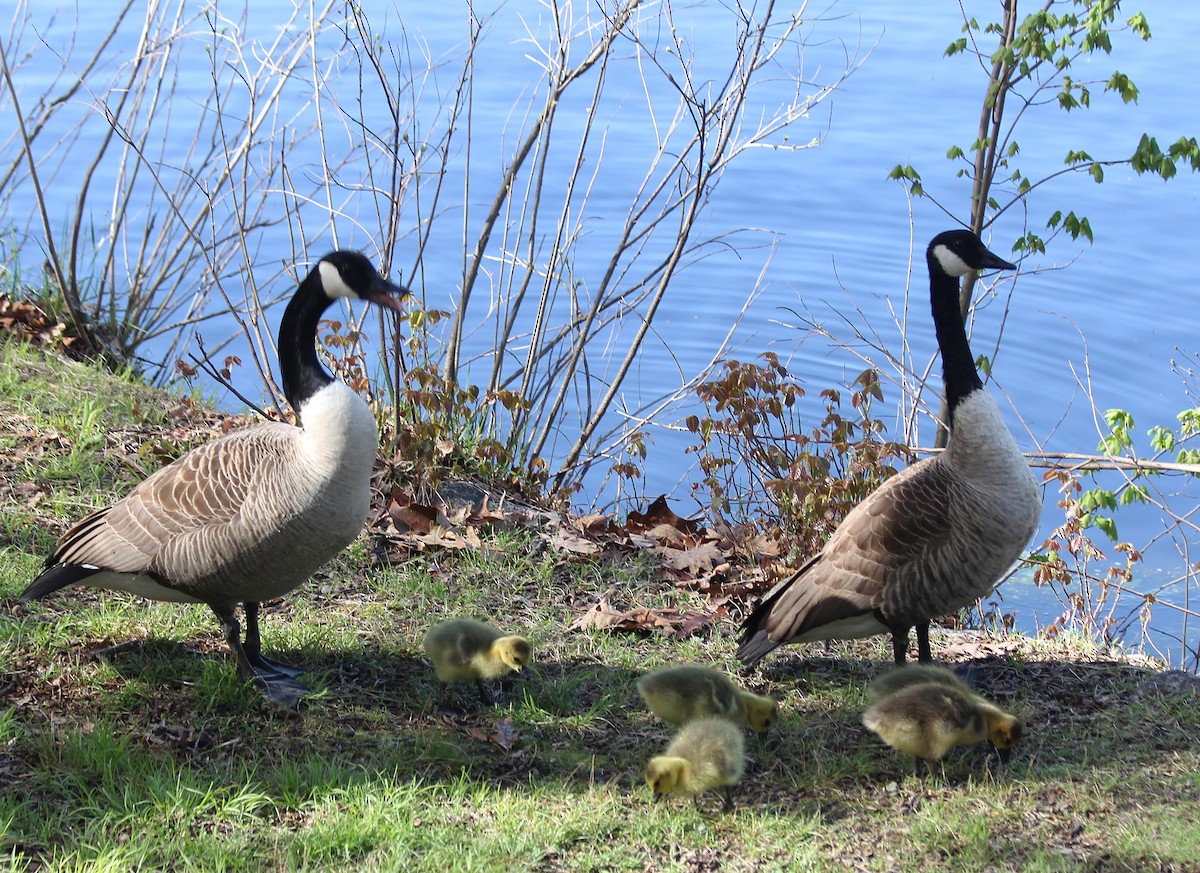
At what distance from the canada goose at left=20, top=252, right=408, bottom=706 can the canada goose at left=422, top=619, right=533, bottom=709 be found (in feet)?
1.77

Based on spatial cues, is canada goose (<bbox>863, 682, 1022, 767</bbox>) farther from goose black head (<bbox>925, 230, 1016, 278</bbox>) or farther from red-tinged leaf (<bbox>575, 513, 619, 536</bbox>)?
red-tinged leaf (<bbox>575, 513, 619, 536</bbox>)

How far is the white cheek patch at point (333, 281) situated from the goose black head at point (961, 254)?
8.33ft

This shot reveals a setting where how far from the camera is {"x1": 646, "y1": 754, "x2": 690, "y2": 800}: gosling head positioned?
395 cm

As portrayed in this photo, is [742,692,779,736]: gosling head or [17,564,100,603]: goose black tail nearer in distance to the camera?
[742,692,779,736]: gosling head

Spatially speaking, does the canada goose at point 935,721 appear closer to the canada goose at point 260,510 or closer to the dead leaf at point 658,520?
the canada goose at point 260,510

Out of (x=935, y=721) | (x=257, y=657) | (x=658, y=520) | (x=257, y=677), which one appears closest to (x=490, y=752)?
(x=257, y=677)

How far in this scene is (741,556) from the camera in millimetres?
6480

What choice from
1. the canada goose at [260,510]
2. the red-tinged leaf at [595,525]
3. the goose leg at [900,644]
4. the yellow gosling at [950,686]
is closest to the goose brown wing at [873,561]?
the goose leg at [900,644]

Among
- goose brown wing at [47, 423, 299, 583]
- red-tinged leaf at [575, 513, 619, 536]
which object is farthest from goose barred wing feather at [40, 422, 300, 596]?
red-tinged leaf at [575, 513, 619, 536]

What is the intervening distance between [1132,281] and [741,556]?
8.20 metres

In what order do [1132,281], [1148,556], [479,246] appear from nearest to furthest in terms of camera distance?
[479,246] → [1148,556] → [1132,281]

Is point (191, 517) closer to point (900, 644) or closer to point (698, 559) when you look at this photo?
point (698, 559)

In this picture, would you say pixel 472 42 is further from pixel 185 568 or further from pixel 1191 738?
pixel 1191 738

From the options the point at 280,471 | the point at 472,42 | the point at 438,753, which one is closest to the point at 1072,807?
the point at 438,753
